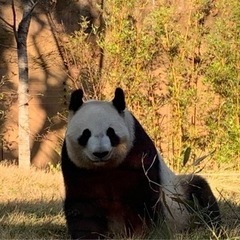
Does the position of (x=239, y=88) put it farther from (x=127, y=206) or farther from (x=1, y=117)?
(x=127, y=206)

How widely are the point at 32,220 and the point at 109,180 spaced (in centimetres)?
→ 99

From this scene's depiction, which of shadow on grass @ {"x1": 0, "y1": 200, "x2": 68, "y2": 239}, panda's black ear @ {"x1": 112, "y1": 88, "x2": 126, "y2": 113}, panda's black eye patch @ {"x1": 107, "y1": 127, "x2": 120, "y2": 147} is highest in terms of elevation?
panda's black ear @ {"x1": 112, "y1": 88, "x2": 126, "y2": 113}

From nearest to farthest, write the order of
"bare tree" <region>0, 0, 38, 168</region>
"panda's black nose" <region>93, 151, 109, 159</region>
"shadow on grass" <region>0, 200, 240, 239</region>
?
"panda's black nose" <region>93, 151, 109, 159</region> → "shadow on grass" <region>0, 200, 240, 239</region> → "bare tree" <region>0, 0, 38, 168</region>

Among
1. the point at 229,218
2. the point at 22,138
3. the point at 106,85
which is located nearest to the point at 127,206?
the point at 229,218

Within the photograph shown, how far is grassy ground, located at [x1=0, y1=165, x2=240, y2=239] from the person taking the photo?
15.2ft

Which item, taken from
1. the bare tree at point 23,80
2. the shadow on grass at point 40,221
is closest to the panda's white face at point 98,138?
the shadow on grass at point 40,221

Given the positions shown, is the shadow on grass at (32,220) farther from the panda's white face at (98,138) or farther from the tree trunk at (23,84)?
the tree trunk at (23,84)

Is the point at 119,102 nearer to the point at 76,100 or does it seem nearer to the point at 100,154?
the point at 76,100

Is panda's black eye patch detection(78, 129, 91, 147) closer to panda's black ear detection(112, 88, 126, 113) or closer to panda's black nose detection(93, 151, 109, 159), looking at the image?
panda's black nose detection(93, 151, 109, 159)

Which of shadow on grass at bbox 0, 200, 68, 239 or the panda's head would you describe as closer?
the panda's head

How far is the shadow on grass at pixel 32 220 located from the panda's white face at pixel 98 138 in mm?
584

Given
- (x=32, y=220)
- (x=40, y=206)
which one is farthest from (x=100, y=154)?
(x=40, y=206)

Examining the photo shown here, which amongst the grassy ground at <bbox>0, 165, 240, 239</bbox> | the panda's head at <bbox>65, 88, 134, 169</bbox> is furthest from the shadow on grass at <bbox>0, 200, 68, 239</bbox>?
the panda's head at <bbox>65, 88, 134, 169</bbox>

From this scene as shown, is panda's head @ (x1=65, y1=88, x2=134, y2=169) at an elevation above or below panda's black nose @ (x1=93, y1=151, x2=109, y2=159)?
above
